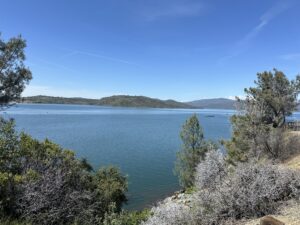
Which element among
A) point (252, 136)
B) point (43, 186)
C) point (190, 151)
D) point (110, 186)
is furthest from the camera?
point (190, 151)

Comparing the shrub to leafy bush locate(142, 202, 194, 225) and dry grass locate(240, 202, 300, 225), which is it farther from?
dry grass locate(240, 202, 300, 225)

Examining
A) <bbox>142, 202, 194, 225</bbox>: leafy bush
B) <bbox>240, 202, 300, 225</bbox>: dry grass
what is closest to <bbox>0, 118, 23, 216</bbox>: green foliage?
<bbox>142, 202, 194, 225</bbox>: leafy bush

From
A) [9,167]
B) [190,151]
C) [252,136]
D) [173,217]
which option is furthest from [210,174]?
[190,151]

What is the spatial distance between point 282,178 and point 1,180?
9157mm

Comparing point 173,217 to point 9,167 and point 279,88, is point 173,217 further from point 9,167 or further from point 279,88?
point 279,88

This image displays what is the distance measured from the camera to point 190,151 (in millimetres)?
29531

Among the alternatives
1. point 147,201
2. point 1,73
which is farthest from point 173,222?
point 147,201

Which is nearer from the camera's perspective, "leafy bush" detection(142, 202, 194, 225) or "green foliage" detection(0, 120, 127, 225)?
"leafy bush" detection(142, 202, 194, 225)

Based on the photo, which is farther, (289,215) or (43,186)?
(43,186)

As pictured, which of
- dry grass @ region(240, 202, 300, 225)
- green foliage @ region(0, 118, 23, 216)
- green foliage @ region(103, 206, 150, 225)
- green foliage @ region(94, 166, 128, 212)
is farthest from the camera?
Answer: green foliage @ region(94, 166, 128, 212)

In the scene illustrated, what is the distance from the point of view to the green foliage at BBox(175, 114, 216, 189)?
28.4m

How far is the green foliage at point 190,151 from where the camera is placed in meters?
28.4

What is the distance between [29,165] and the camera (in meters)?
12.3

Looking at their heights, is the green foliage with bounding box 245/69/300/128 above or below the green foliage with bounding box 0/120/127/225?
above
